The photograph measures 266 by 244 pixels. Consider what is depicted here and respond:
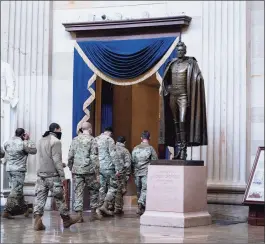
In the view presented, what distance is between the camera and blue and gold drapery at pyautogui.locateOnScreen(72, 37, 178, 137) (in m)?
15.8

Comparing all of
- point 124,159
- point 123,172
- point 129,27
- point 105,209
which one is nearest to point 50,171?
point 105,209

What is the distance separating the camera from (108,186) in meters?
14.8

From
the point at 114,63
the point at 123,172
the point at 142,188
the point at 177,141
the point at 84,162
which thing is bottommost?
the point at 142,188

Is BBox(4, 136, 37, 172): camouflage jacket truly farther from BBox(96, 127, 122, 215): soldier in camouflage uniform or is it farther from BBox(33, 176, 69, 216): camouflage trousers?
BBox(33, 176, 69, 216): camouflage trousers

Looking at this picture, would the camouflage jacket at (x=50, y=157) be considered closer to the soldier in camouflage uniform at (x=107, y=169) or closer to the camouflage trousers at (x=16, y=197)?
the camouflage trousers at (x=16, y=197)

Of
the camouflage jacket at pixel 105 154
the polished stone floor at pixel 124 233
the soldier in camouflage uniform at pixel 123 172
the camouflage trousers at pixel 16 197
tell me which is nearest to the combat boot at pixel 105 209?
the polished stone floor at pixel 124 233

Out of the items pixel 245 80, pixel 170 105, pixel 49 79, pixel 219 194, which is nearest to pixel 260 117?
pixel 245 80

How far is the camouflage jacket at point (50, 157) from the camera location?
11570mm

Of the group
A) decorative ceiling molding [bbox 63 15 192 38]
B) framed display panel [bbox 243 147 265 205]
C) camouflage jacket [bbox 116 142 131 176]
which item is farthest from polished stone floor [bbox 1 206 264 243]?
decorative ceiling molding [bbox 63 15 192 38]

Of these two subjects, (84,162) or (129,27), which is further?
(129,27)

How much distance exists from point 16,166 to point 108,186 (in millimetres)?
1984

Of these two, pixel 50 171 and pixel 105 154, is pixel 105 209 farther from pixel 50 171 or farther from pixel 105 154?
pixel 50 171

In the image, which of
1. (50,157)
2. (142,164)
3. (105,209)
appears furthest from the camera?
(142,164)

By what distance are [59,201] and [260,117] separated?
17.4 ft
